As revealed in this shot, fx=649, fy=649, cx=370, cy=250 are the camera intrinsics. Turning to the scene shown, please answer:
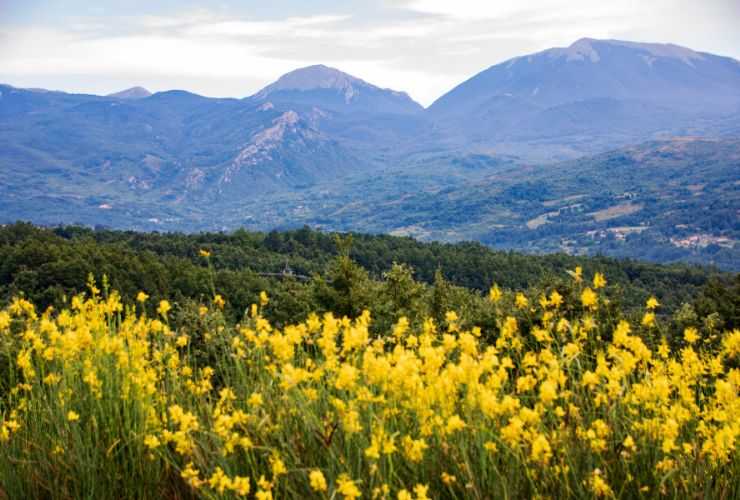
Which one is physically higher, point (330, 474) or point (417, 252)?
point (330, 474)

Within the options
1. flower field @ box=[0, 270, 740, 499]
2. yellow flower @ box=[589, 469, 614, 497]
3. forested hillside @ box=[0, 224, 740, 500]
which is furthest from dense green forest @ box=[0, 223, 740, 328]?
yellow flower @ box=[589, 469, 614, 497]

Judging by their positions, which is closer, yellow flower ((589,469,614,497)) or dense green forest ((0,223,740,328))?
yellow flower ((589,469,614,497))

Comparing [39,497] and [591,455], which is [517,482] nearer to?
[591,455]

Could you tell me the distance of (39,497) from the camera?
152 inches

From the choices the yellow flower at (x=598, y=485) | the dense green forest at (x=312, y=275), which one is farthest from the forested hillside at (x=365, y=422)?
the dense green forest at (x=312, y=275)

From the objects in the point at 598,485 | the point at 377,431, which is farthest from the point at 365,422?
the point at 598,485

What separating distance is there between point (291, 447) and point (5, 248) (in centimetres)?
4762

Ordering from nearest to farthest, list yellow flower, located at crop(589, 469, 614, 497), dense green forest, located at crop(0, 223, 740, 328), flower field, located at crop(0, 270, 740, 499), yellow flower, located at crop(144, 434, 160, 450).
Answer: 1. yellow flower, located at crop(589, 469, 614, 497)
2. flower field, located at crop(0, 270, 740, 499)
3. yellow flower, located at crop(144, 434, 160, 450)
4. dense green forest, located at crop(0, 223, 740, 328)

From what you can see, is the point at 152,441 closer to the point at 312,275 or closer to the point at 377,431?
the point at 377,431

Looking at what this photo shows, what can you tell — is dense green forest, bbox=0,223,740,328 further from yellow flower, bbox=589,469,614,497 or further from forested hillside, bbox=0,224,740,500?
yellow flower, bbox=589,469,614,497

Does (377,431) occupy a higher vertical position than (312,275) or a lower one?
higher

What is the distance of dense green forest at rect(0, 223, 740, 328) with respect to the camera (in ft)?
37.8

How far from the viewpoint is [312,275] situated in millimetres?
12484

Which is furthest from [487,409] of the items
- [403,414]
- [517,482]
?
[403,414]
